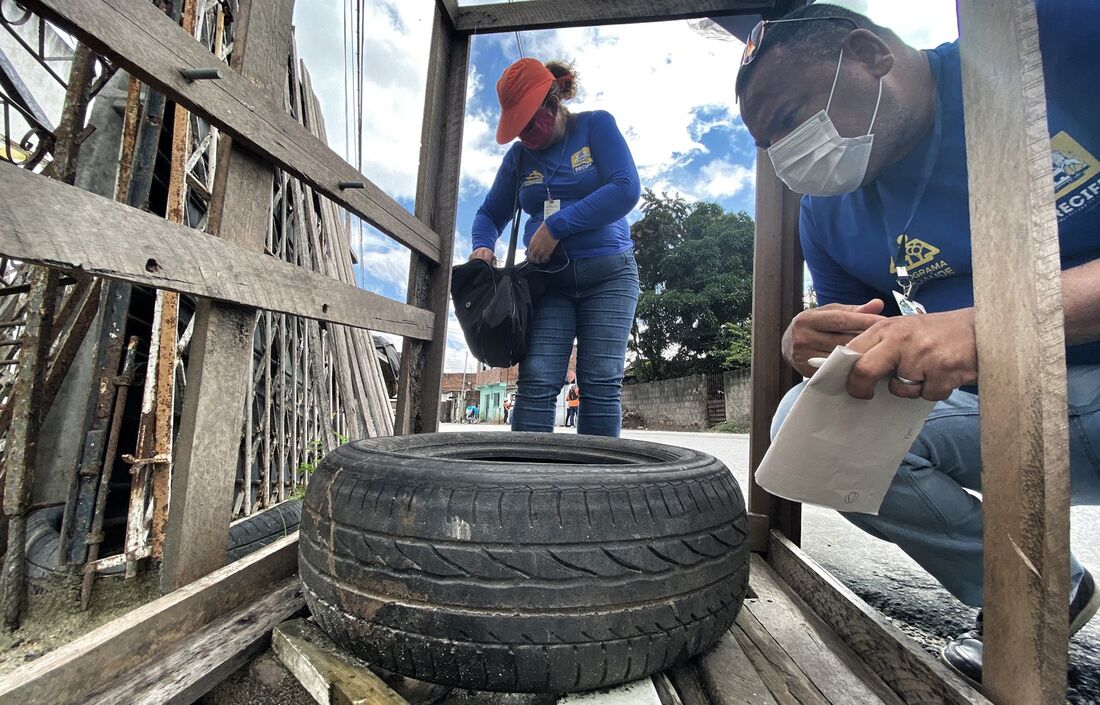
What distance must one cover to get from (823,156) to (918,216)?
0.87 feet

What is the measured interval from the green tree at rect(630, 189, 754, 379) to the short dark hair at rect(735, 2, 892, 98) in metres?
14.8

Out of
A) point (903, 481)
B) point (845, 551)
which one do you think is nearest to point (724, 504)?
point (903, 481)

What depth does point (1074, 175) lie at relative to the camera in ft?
3.16

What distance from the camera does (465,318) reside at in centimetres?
208

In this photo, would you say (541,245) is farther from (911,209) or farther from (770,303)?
(911,209)

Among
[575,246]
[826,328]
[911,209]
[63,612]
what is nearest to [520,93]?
[575,246]

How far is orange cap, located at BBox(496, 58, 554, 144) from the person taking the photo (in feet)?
6.45

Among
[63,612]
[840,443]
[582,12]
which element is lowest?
[63,612]

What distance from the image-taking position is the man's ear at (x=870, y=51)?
1193 millimetres

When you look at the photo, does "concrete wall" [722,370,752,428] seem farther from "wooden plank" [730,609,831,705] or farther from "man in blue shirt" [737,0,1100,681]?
"wooden plank" [730,609,831,705]

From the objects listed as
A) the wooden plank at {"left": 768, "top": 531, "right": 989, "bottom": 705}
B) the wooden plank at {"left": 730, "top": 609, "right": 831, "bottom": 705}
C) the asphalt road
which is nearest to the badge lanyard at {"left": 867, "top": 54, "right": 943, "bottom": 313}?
the wooden plank at {"left": 768, "top": 531, "right": 989, "bottom": 705}

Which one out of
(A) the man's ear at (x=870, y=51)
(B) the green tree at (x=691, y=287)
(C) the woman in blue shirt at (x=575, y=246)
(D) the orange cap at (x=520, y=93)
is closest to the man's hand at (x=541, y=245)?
(C) the woman in blue shirt at (x=575, y=246)

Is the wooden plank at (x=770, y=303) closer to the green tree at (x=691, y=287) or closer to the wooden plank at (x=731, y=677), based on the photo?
the wooden plank at (x=731, y=677)

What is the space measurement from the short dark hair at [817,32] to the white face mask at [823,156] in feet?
0.15
